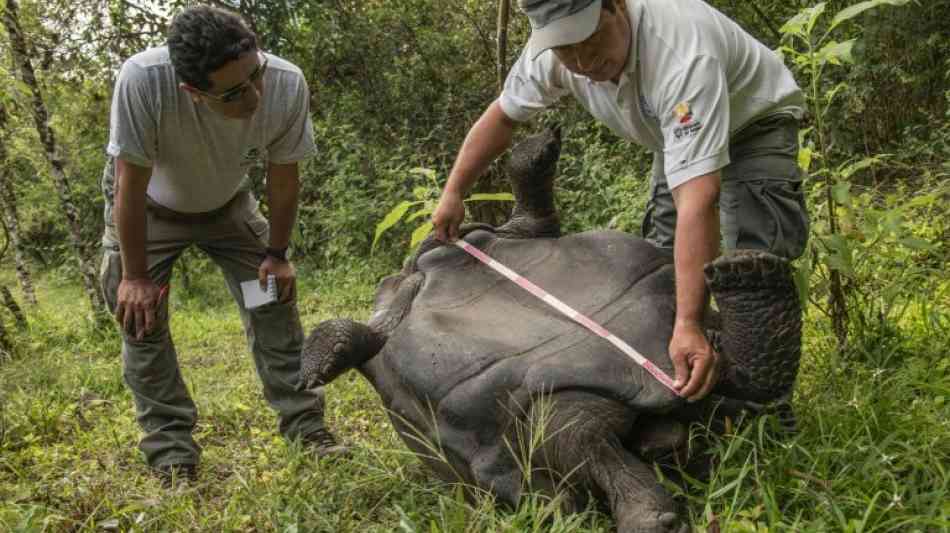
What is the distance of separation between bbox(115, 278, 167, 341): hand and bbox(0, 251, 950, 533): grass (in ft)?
1.78

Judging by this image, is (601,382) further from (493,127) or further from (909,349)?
(909,349)

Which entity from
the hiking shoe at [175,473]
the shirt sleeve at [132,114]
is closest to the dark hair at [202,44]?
the shirt sleeve at [132,114]

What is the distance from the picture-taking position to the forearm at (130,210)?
2.62 m

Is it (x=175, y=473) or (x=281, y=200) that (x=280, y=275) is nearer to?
(x=281, y=200)

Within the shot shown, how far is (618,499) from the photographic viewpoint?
5.83ft

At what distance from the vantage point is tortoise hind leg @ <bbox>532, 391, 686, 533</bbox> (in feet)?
5.74

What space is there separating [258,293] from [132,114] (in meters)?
0.87

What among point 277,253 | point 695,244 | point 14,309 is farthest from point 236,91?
point 14,309

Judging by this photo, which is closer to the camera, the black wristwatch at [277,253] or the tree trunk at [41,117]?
the black wristwatch at [277,253]

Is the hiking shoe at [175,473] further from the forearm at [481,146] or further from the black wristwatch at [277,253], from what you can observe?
the forearm at [481,146]

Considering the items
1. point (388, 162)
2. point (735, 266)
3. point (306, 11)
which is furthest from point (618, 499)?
point (306, 11)

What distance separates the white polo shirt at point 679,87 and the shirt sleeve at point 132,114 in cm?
120

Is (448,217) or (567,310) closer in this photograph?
(567,310)

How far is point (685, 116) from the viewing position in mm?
1918
